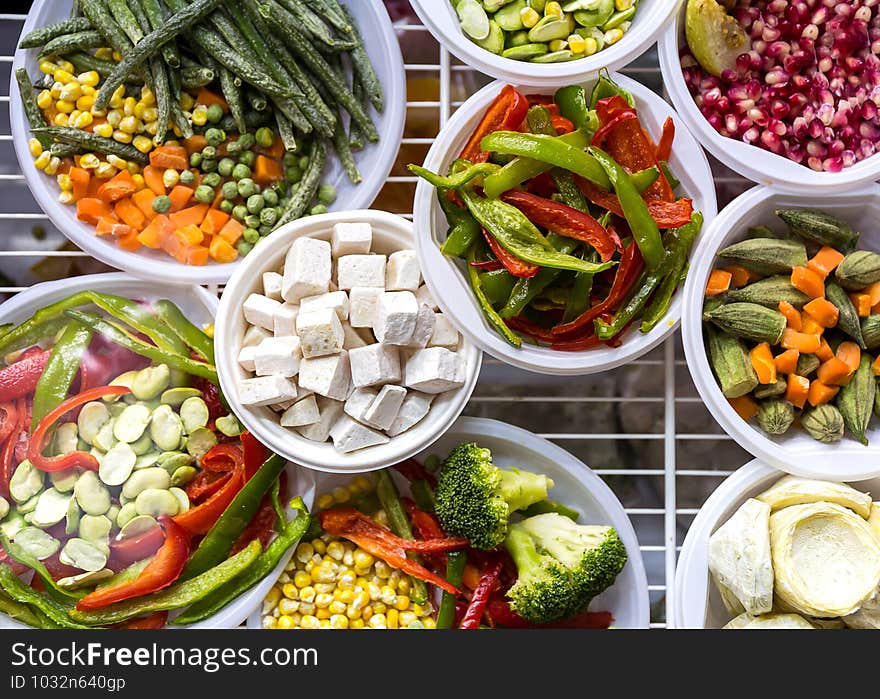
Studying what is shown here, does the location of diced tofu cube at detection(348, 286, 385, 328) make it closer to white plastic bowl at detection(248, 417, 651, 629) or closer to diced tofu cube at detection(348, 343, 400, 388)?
diced tofu cube at detection(348, 343, 400, 388)

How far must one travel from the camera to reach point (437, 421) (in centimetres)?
184

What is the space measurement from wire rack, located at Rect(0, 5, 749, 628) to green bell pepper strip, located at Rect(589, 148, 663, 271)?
355 mm

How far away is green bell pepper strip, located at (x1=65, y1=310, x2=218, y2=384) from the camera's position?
189 cm

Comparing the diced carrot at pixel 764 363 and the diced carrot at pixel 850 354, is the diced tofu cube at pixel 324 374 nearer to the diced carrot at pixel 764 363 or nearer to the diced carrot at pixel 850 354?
the diced carrot at pixel 764 363

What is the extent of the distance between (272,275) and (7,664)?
1.06m

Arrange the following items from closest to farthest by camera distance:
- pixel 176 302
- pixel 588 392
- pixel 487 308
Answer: pixel 487 308 → pixel 176 302 → pixel 588 392

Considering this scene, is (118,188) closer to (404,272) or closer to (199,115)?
(199,115)

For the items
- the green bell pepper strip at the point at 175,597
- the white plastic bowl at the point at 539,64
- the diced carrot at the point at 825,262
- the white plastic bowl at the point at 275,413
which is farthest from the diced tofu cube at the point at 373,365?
the diced carrot at the point at 825,262

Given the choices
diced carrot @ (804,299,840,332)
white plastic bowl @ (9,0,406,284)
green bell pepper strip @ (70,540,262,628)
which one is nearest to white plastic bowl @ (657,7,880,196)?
diced carrot @ (804,299,840,332)

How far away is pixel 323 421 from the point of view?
186 cm

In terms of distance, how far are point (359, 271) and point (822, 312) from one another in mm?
1089

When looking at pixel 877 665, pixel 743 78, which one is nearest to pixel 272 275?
pixel 743 78

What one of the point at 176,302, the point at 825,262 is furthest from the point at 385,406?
the point at 825,262

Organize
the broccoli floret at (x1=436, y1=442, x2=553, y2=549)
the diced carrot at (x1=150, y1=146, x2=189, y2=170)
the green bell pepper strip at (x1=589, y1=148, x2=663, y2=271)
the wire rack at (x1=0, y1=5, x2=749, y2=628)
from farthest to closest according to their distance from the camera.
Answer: the wire rack at (x1=0, y1=5, x2=749, y2=628), the diced carrot at (x1=150, y1=146, x2=189, y2=170), the broccoli floret at (x1=436, y1=442, x2=553, y2=549), the green bell pepper strip at (x1=589, y1=148, x2=663, y2=271)
